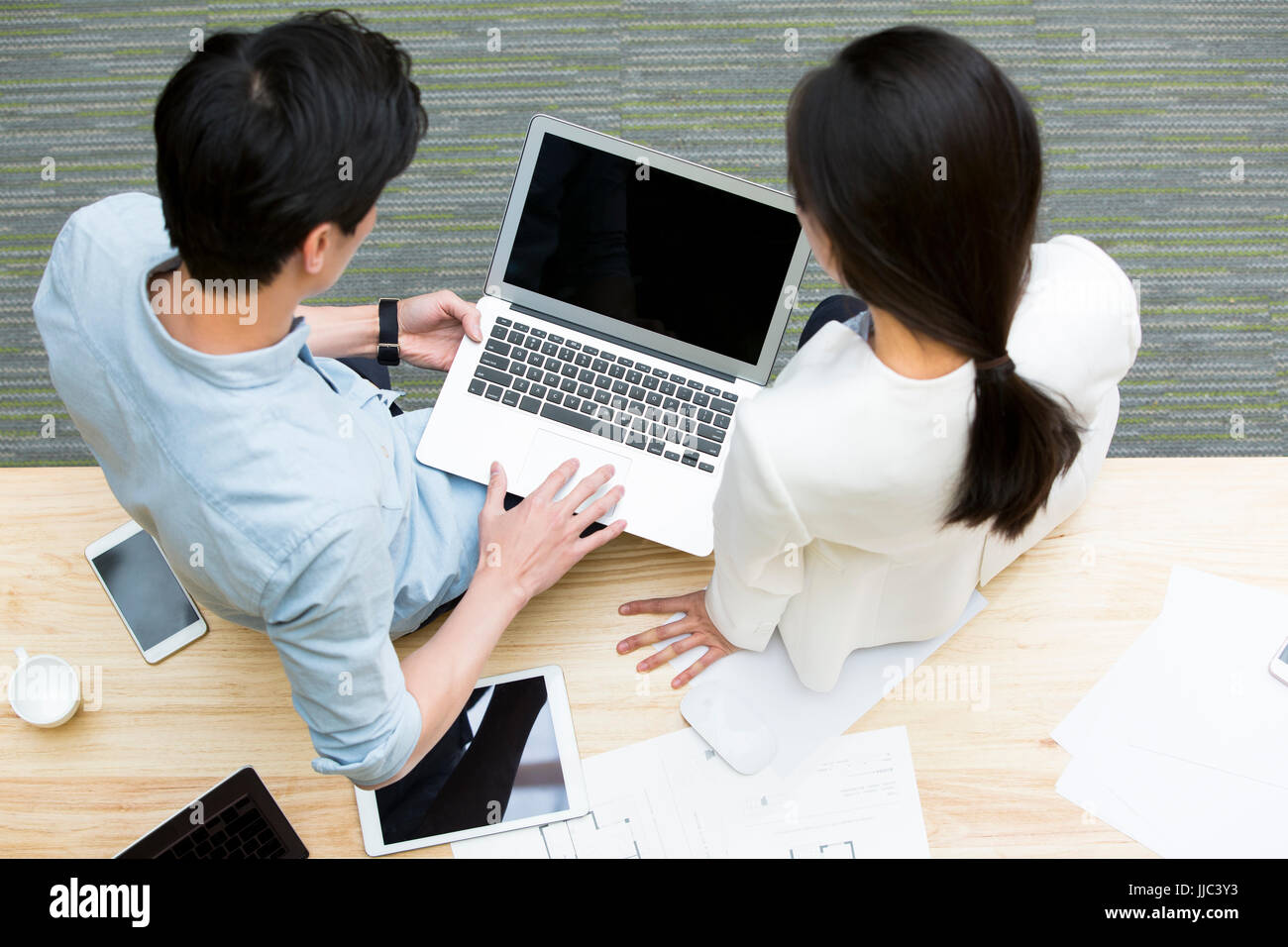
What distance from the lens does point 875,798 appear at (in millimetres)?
1060

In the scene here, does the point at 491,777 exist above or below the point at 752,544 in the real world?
below

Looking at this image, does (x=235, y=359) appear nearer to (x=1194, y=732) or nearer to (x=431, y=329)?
(x=431, y=329)

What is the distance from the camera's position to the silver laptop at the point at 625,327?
1.16 m

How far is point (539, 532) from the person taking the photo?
3.67 ft

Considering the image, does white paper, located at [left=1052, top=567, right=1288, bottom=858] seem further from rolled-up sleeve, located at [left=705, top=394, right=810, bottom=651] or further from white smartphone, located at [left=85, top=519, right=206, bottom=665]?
white smartphone, located at [left=85, top=519, right=206, bottom=665]

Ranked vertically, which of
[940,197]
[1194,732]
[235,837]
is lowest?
[235,837]

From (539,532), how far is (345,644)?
0.31 m

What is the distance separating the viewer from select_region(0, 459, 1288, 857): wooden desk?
3.46 feet

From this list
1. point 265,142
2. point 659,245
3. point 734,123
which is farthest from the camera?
point 734,123

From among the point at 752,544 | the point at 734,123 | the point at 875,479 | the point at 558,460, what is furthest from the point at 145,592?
the point at 734,123

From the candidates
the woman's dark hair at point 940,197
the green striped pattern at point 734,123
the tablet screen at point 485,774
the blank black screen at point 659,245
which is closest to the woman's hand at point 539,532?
the tablet screen at point 485,774

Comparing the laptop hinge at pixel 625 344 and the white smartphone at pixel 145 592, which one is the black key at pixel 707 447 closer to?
the laptop hinge at pixel 625 344

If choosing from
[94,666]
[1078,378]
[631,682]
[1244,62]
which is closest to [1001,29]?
[1244,62]

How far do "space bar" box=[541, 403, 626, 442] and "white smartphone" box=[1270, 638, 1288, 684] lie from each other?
80cm
